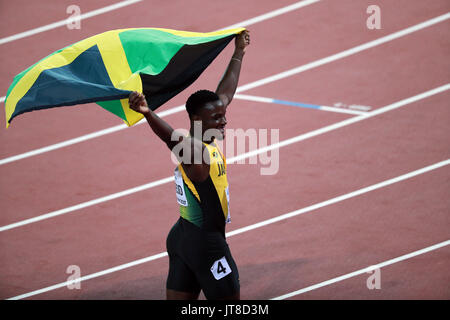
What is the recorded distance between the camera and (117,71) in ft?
21.0

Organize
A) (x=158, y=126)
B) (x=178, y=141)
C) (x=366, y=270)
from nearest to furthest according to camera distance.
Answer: (x=158, y=126), (x=178, y=141), (x=366, y=270)

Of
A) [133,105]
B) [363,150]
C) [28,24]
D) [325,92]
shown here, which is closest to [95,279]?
[133,105]

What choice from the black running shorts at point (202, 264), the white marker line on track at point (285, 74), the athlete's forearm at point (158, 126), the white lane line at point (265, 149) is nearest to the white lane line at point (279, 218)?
the white lane line at point (265, 149)

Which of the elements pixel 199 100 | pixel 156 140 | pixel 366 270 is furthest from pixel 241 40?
pixel 156 140

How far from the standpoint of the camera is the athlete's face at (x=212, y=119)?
5.83 metres

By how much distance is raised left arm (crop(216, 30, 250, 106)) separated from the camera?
6.44m

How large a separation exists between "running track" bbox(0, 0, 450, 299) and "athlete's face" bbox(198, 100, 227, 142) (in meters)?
2.38

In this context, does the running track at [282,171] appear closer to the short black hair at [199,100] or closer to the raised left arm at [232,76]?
the raised left arm at [232,76]

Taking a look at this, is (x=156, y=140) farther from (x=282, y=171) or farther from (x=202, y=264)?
(x=202, y=264)

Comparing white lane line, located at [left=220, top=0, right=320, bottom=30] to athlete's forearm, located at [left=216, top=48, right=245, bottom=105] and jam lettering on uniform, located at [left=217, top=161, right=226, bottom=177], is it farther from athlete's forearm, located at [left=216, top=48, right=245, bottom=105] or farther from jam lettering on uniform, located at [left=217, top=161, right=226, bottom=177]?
jam lettering on uniform, located at [left=217, top=161, right=226, bottom=177]

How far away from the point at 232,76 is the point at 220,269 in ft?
5.56

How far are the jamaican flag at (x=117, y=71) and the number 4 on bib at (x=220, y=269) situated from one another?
1.30 metres

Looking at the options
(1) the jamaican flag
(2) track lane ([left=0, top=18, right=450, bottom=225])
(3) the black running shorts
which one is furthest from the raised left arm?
(2) track lane ([left=0, top=18, right=450, bottom=225])

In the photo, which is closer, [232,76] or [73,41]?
[232,76]
